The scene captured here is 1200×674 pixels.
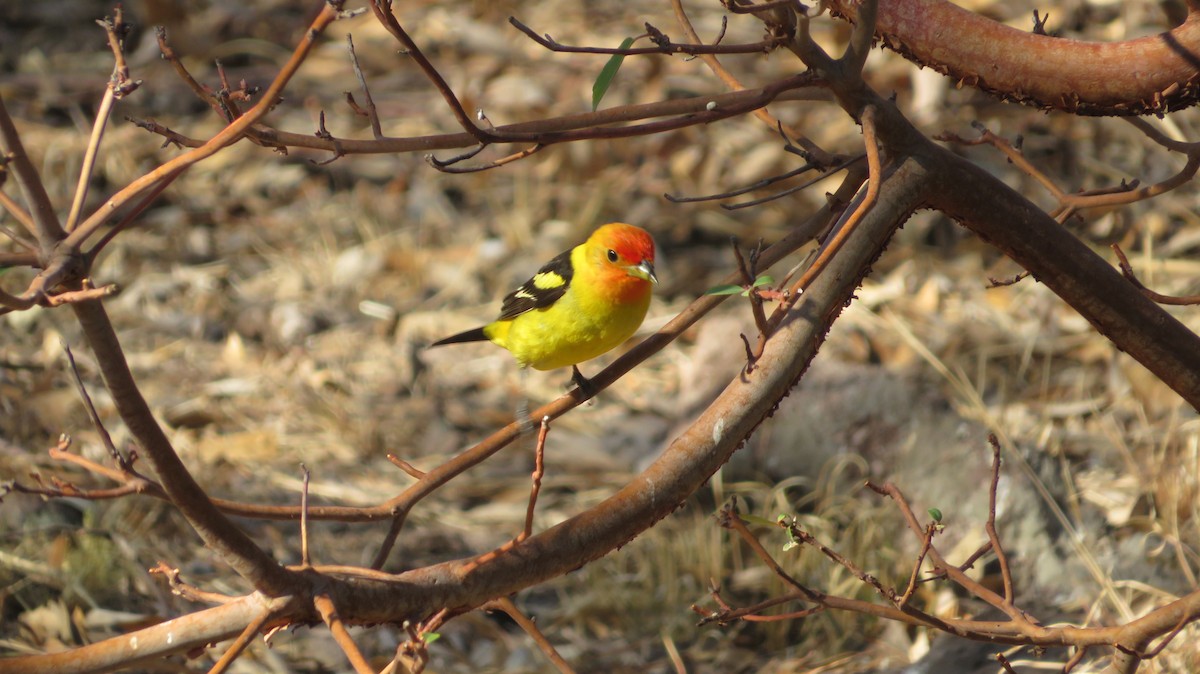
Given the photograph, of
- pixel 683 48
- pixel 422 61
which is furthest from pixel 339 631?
pixel 683 48

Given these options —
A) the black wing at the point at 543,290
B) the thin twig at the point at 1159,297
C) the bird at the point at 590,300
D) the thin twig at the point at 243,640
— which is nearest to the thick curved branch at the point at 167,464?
the thin twig at the point at 243,640

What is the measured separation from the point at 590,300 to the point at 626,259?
176 mm

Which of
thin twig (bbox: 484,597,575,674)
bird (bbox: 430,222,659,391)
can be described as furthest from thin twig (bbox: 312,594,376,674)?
bird (bbox: 430,222,659,391)

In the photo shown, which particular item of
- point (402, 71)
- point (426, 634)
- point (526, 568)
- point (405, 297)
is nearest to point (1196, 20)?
point (526, 568)

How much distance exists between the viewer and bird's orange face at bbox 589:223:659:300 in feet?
10.4

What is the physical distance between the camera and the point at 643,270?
3.16 meters

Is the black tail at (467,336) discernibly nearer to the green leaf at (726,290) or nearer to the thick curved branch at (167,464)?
the green leaf at (726,290)

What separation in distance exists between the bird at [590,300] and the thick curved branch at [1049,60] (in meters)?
1.10

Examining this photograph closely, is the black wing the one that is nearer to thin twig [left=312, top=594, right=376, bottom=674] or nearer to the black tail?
the black tail

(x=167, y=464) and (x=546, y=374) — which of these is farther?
(x=546, y=374)

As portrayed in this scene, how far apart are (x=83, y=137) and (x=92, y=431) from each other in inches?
107

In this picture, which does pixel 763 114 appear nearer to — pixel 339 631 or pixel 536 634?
pixel 536 634

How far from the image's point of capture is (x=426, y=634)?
1465 millimetres

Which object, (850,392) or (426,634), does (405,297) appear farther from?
(426,634)
